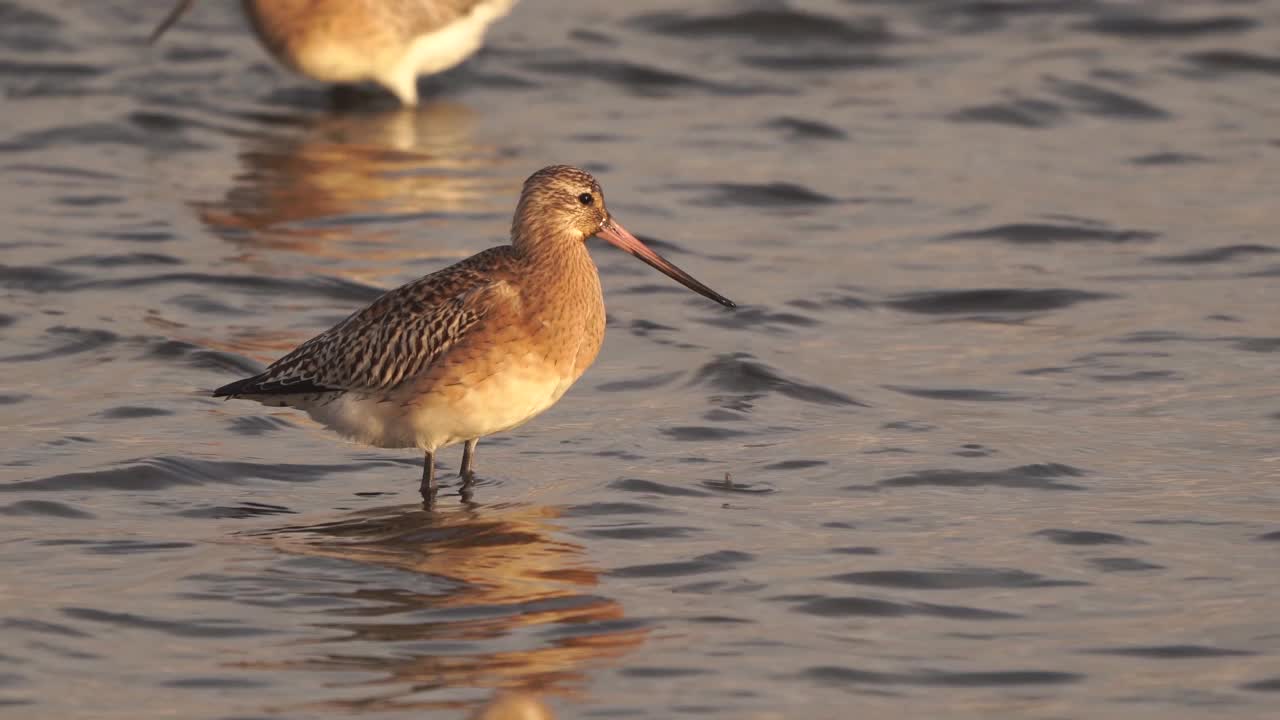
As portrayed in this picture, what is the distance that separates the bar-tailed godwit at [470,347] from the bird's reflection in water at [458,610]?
0.41 meters

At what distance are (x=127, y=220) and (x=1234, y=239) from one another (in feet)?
21.2

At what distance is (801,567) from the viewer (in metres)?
7.96

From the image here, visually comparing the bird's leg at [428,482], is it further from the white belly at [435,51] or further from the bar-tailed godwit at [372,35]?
the white belly at [435,51]

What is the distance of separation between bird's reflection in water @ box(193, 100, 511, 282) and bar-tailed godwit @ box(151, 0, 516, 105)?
1.18ft

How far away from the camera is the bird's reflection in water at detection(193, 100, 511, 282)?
13.0 meters

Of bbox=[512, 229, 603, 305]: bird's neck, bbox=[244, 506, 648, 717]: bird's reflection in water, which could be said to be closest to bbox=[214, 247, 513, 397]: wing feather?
bbox=[512, 229, 603, 305]: bird's neck

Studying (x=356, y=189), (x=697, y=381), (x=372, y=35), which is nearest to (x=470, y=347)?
(x=697, y=381)

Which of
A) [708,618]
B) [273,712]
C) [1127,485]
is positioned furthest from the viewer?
[1127,485]

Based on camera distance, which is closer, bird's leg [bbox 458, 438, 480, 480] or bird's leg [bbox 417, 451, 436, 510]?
bird's leg [bbox 417, 451, 436, 510]

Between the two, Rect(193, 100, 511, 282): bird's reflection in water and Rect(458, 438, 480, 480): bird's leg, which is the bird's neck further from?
Rect(193, 100, 511, 282): bird's reflection in water

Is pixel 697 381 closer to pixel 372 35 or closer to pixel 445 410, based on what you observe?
pixel 445 410

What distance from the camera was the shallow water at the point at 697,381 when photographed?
23.2 ft

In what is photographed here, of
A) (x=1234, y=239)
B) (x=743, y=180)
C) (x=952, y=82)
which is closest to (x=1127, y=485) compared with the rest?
(x=1234, y=239)

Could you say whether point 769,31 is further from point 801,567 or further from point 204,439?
point 801,567
